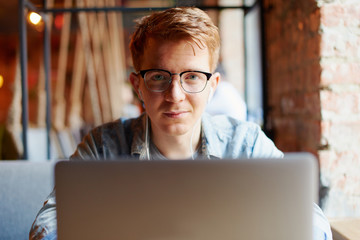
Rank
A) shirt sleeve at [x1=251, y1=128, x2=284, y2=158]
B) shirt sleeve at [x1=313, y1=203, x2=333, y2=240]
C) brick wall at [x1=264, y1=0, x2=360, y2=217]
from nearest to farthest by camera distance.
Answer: shirt sleeve at [x1=313, y1=203, x2=333, y2=240] < shirt sleeve at [x1=251, y1=128, x2=284, y2=158] < brick wall at [x1=264, y1=0, x2=360, y2=217]

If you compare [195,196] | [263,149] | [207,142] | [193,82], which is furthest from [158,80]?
[195,196]

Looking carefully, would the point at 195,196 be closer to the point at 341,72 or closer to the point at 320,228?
the point at 320,228

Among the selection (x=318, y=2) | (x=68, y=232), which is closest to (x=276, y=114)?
(x=318, y=2)

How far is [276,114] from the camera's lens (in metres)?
1.79

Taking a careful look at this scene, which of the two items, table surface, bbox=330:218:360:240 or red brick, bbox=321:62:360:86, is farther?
red brick, bbox=321:62:360:86

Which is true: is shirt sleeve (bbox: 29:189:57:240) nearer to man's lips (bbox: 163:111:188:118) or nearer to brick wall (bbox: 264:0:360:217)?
man's lips (bbox: 163:111:188:118)

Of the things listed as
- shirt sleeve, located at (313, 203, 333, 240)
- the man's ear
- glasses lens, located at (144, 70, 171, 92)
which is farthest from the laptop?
the man's ear

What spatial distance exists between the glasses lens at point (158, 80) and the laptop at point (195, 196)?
0.51 m

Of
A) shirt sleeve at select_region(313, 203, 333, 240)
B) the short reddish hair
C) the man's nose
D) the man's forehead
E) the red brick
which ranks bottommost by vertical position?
shirt sleeve at select_region(313, 203, 333, 240)

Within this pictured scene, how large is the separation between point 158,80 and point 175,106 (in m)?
0.10

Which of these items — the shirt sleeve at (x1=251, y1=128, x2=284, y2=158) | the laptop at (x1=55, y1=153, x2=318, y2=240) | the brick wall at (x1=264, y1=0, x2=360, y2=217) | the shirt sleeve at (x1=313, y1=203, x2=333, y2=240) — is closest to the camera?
the laptop at (x1=55, y1=153, x2=318, y2=240)

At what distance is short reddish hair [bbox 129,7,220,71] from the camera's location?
1023mm

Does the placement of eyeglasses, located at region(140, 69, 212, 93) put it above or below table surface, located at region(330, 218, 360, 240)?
above

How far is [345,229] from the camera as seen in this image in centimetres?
98
